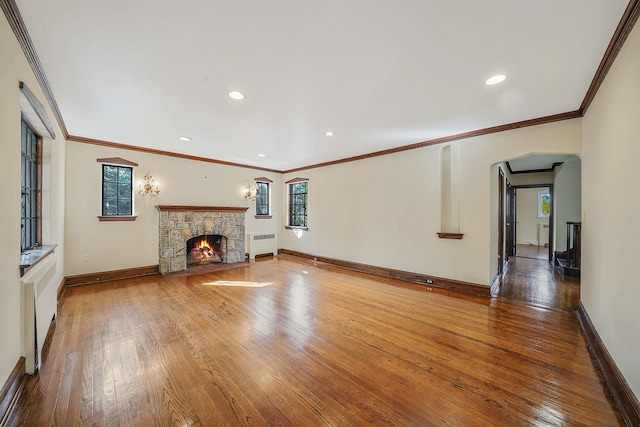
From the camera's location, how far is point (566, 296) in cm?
391

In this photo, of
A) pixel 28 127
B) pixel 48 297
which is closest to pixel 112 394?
pixel 48 297

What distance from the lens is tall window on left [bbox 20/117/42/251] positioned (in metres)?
2.62

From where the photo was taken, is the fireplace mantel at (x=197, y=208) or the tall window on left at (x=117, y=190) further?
the fireplace mantel at (x=197, y=208)

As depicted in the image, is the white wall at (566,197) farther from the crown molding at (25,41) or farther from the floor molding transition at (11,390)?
the floor molding transition at (11,390)

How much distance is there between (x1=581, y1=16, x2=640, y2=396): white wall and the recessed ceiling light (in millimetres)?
734

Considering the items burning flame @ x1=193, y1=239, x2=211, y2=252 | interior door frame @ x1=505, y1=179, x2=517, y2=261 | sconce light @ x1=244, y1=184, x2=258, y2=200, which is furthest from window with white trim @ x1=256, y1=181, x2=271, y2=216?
interior door frame @ x1=505, y1=179, x2=517, y2=261

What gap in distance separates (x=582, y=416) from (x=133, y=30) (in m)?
4.02

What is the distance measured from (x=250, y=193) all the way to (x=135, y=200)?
2.61 m

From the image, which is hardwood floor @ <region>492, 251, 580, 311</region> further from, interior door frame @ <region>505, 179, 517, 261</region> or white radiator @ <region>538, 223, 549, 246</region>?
white radiator @ <region>538, 223, 549, 246</region>

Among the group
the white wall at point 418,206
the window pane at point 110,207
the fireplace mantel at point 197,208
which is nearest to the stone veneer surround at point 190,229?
the fireplace mantel at point 197,208

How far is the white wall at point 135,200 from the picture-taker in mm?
4469

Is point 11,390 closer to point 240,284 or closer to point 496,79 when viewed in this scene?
point 240,284

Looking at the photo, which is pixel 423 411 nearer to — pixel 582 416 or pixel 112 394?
pixel 582 416

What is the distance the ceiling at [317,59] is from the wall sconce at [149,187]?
1529 mm
